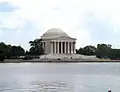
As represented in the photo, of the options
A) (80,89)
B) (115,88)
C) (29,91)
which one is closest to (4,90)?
(29,91)

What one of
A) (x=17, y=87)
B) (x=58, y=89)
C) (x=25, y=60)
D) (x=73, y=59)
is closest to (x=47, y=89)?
(x=58, y=89)

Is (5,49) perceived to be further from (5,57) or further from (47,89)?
(47,89)

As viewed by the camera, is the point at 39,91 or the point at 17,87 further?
the point at 17,87

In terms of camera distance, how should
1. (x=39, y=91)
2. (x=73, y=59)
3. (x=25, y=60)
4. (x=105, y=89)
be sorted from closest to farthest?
1. (x=39, y=91)
2. (x=105, y=89)
3. (x=25, y=60)
4. (x=73, y=59)

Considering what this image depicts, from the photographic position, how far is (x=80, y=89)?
54625 millimetres

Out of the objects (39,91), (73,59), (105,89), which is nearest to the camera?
(39,91)

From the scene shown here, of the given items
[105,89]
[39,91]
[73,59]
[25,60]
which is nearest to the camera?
[39,91]

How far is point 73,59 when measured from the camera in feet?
655

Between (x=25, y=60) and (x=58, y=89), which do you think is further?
(x=25, y=60)

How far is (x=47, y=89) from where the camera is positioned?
5291 centimetres

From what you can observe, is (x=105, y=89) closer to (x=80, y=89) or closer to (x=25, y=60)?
(x=80, y=89)

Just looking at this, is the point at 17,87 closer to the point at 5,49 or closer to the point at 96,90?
the point at 96,90

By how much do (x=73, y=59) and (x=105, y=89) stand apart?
14553 cm

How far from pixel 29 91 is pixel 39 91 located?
1090mm
